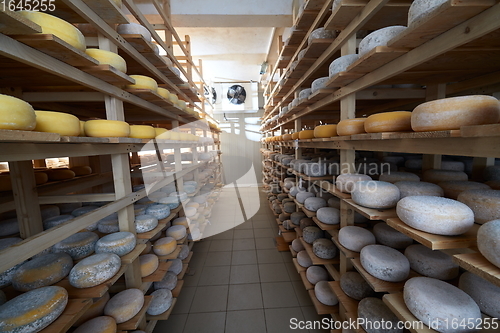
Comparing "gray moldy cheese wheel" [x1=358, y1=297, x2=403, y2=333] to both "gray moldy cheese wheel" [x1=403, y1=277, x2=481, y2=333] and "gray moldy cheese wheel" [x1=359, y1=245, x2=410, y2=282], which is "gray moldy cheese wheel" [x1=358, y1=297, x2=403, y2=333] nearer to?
"gray moldy cheese wheel" [x1=359, y1=245, x2=410, y2=282]

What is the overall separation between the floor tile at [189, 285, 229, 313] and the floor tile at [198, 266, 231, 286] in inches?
3.4

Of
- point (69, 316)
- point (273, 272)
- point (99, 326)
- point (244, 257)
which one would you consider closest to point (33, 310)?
point (69, 316)

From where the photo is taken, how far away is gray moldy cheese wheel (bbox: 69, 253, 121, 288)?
1232 mm

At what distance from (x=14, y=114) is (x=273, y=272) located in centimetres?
300

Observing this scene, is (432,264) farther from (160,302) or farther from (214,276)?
(214,276)

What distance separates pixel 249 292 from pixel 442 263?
201 centimetres

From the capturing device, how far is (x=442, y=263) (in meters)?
1.21

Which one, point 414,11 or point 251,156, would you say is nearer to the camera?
point 414,11

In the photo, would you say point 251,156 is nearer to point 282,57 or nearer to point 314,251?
point 282,57

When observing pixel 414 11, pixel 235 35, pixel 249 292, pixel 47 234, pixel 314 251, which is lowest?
pixel 249 292

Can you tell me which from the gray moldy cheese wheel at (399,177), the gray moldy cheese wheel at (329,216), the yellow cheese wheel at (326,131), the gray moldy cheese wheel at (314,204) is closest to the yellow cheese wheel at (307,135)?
the yellow cheese wheel at (326,131)

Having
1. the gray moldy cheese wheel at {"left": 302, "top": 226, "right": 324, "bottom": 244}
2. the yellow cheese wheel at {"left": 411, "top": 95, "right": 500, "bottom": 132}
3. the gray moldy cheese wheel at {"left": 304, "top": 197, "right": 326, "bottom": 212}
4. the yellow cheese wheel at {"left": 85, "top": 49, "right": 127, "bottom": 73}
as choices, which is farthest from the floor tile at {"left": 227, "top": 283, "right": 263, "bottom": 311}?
the yellow cheese wheel at {"left": 85, "top": 49, "right": 127, "bottom": 73}

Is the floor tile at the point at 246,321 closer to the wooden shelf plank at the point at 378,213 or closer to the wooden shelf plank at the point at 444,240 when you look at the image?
the wooden shelf plank at the point at 378,213

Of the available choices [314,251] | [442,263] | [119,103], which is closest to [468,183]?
[442,263]
